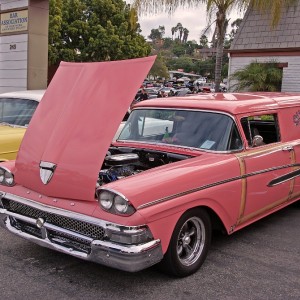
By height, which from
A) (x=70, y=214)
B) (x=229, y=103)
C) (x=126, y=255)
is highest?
(x=229, y=103)

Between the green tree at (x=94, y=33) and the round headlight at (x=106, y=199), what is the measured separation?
25709mm

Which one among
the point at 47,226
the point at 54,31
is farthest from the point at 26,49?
the point at 54,31

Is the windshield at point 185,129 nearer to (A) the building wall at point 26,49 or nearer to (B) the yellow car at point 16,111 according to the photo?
(B) the yellow car at point 16,111

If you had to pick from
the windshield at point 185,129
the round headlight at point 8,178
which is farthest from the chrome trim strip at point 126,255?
the windshield at point 185,129

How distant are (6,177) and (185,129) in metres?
1.90

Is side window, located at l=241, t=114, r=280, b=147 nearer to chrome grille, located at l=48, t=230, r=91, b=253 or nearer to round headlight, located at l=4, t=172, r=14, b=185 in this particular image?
chrome grille, located at l=48, t=230, r=91, b=253

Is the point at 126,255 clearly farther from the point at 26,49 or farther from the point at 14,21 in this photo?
the point at 14,21

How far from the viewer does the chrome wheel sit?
3717mm

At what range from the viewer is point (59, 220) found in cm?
359

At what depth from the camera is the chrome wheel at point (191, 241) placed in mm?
3717

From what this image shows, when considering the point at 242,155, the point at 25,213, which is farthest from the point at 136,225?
the point at 242,155

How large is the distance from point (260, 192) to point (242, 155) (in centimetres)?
47

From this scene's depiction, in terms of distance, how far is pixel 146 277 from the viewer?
3.70 meters

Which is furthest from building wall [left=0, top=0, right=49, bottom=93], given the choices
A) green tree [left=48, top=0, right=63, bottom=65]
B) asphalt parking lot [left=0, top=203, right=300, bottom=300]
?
green tree [left=48, top=0, right=63, bottom=65]
